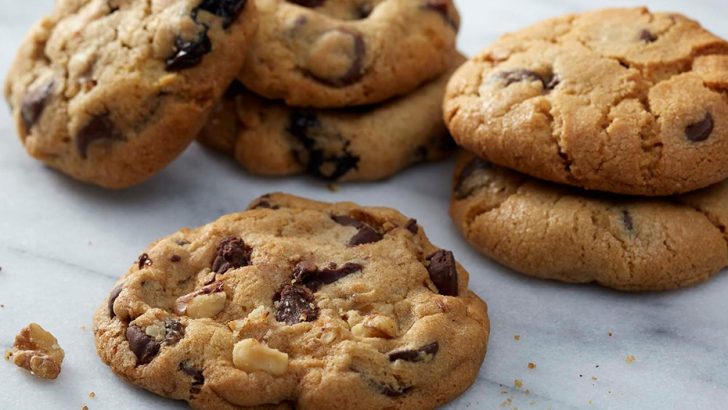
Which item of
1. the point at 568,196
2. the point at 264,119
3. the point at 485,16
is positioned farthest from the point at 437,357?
the point at 485,16

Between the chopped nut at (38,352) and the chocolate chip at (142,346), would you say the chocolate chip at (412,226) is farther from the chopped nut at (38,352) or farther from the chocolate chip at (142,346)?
the chopped nut at (38,352)

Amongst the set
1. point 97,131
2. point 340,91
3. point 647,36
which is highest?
point 647,36

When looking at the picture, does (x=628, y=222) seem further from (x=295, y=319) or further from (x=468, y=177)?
(x=295, y=319)

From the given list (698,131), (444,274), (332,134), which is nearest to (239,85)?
(332,134)

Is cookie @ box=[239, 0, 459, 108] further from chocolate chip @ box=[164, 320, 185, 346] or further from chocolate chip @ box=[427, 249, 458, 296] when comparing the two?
chocolate chip @ box=[164, 320, 185, 346]

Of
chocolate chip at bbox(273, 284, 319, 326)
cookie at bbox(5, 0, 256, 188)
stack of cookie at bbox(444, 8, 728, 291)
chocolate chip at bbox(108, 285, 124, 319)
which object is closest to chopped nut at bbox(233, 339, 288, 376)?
chocolate chip at bbox(273, 284, 319, 326)

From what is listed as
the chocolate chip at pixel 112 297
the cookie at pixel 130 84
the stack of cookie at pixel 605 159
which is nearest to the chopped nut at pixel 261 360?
the chocolate chip at pixel 112 297

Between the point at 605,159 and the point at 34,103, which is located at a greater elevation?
the point at 605,159
